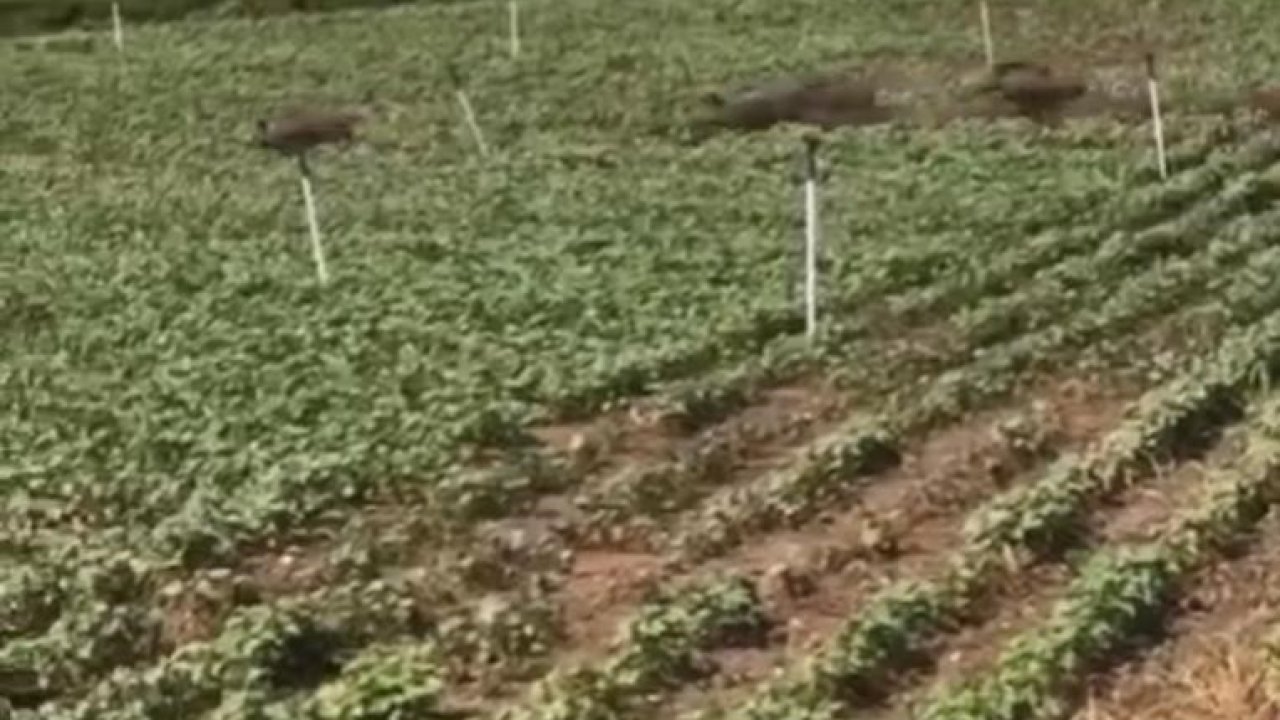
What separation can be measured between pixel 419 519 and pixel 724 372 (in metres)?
4.53

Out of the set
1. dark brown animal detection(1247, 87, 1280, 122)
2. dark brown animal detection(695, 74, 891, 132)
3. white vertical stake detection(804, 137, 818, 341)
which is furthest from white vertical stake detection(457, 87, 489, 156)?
white vertical stake detection(804, 137, 818, 341)

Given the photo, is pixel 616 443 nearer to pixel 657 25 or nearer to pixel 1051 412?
pixel 1051 412

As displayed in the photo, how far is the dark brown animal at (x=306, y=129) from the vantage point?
35.7 m

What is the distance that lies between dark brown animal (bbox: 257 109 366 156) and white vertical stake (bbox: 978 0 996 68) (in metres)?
9.07

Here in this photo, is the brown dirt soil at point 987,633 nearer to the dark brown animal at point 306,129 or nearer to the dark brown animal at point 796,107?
the dark brown animal at point 796,107

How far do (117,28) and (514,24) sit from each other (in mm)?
8265

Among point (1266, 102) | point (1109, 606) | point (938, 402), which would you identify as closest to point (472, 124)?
point (1266, 102)

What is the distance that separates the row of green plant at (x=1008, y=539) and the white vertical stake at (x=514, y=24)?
85.4 feet

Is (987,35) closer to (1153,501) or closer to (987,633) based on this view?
(1153,501)

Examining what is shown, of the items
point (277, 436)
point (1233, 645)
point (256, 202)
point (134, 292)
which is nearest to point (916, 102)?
point (256, 202)

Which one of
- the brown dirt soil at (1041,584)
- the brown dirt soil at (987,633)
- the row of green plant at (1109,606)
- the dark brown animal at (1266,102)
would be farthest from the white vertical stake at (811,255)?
the dark brown animal at (1266,102)

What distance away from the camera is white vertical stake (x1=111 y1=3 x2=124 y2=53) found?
49.6 metres

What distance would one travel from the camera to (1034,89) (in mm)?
37188

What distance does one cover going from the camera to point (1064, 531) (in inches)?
599
